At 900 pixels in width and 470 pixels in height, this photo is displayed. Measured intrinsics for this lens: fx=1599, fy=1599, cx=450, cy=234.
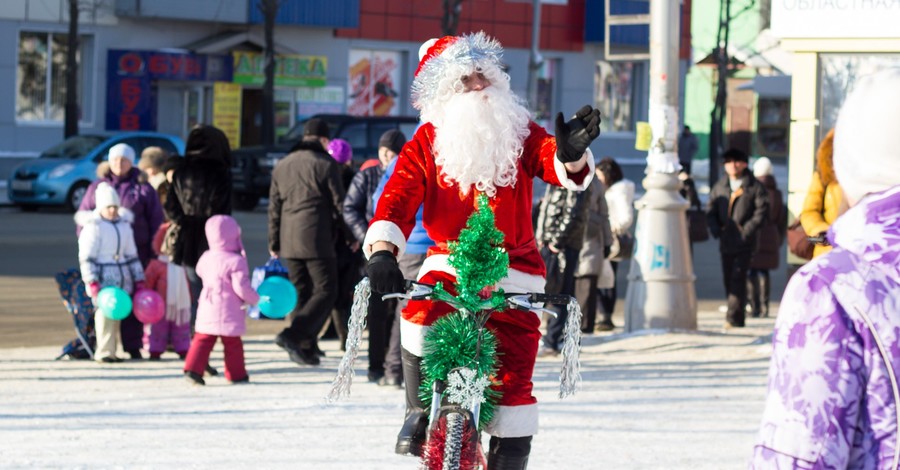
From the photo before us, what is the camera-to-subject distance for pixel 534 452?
749 centimetres

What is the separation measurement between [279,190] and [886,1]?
4230mm

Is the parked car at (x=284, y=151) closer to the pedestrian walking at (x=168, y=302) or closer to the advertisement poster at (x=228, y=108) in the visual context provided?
the advertisement poster at (x=228, y=108)

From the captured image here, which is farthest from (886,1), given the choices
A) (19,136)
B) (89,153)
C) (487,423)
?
(19,136)

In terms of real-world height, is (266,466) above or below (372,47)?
below

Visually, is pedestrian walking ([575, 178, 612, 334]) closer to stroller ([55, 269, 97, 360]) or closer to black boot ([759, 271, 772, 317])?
black boot ([759, 271, 772, 317])

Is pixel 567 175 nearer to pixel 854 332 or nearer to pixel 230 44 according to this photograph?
pixel 854 332

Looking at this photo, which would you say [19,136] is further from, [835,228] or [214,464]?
[835,228]

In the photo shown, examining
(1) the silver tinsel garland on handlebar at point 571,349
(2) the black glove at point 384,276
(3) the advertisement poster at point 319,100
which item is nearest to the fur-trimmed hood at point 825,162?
(1) the silver tinsel garland on handlebar at point 571,349

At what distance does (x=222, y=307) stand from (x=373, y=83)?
30.4 m

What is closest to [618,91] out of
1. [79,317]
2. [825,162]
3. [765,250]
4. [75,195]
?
[75,195]

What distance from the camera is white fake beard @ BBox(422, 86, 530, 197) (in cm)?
521

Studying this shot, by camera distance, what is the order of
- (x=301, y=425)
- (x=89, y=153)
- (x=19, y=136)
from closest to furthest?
(x=301, y=425)
(x=89, y=153)
(x=19, y=136)

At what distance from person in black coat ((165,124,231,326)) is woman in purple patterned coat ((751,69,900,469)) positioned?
808cm

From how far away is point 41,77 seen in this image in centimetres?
3409
